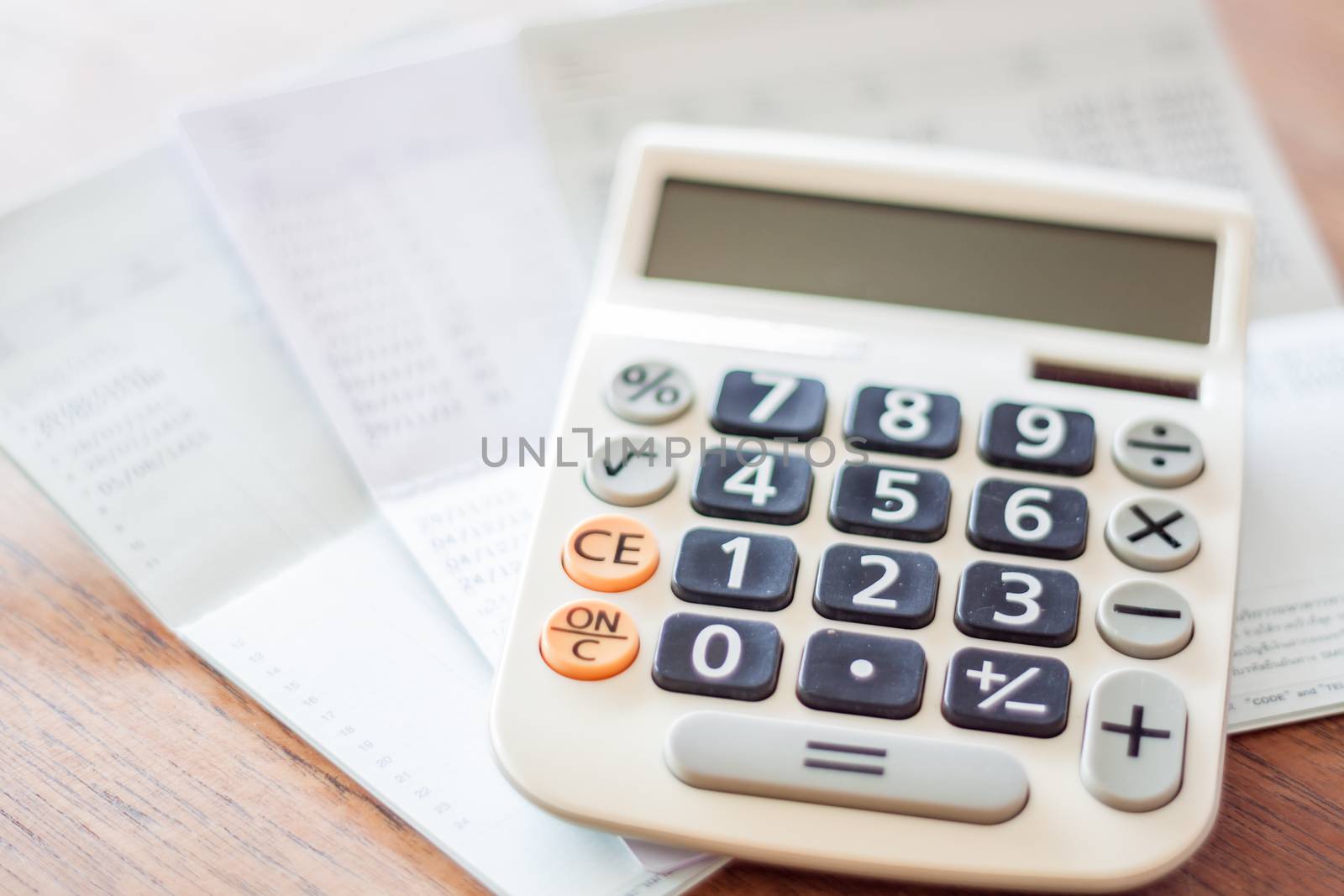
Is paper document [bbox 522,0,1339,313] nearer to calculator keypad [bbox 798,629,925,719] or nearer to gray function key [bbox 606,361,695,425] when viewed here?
gray function key [bbox 606,361,695,425]

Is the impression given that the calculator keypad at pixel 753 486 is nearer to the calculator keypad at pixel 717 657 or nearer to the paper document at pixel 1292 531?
the calculator keypad at pixel 717 657

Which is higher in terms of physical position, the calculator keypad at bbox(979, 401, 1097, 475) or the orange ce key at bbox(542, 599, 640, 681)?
the calculator keypad at bbox(979, 401, 1097, 475)

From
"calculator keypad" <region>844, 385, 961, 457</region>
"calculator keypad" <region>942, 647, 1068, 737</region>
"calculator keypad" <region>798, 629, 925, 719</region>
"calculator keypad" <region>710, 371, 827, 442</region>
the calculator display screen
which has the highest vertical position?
the calculator display screen

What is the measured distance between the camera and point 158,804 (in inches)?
14.9

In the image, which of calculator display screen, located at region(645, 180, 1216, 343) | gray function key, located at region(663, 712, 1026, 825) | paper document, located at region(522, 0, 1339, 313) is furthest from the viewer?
paper document, located at region(522, 0, 1339, 313)

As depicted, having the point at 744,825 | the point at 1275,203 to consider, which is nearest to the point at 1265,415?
the point at 1275,203

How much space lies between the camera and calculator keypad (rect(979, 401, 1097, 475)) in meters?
0.41

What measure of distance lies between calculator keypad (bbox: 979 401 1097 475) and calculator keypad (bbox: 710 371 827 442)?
2.3 inches

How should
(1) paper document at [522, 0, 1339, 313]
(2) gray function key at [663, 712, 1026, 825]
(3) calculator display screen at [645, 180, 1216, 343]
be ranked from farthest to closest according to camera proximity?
(1) paper document at [522, 0, 1339, 313] → (3) calculator display screen at [645, 180, 1216, 343] → (2) gray function key at [663, 712, 1026, 825]

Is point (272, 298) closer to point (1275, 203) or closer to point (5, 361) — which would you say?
point (5, 361)

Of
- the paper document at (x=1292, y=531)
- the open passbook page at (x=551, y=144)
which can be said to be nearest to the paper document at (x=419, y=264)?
the open passbook page at (x=551, y=144)

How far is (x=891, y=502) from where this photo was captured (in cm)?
41

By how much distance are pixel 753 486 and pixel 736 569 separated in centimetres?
3

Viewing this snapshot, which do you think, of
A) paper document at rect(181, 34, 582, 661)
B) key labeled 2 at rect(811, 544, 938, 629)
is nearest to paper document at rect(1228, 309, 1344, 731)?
key labeled 2 at rect(811, 544, 938, 629)
